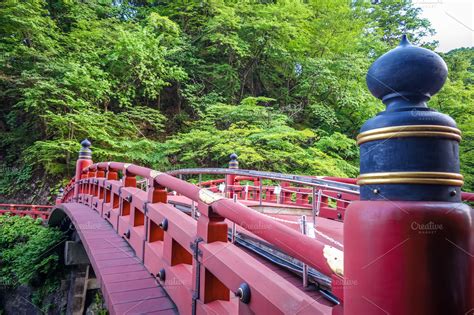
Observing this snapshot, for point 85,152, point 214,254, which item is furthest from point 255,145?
point 214,254

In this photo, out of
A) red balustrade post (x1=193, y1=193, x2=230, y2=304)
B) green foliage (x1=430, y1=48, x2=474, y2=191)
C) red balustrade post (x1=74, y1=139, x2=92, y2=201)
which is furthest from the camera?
green foliage (x1=430, y1=48, x2=474, y2=191)

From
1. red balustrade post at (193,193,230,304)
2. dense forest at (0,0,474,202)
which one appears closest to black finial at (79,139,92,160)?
dense forest at (0,0,474,202)

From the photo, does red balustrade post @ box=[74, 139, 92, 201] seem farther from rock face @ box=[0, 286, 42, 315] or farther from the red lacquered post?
the red lacquered post

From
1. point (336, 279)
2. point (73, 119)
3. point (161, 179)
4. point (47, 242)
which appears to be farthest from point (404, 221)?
point (73, 119)

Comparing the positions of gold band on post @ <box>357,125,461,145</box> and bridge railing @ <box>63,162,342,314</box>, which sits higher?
gold band on post @ <box>357,125,461,145</box>

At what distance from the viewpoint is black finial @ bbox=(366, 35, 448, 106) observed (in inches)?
33.9

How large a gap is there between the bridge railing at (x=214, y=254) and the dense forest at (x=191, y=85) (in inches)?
262

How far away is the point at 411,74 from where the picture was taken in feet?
2.81

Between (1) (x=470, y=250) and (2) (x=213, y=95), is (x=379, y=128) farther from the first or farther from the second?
(2) (x=213, y=95)

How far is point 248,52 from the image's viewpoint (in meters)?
13.7

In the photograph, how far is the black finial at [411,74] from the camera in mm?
860

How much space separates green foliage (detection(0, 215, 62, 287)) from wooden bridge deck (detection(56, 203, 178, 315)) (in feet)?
11.5

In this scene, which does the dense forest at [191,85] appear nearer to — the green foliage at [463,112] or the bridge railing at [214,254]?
the green foliage at [463,112]

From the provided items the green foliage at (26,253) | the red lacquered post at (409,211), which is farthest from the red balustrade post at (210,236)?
the green foliage at (26,253)
